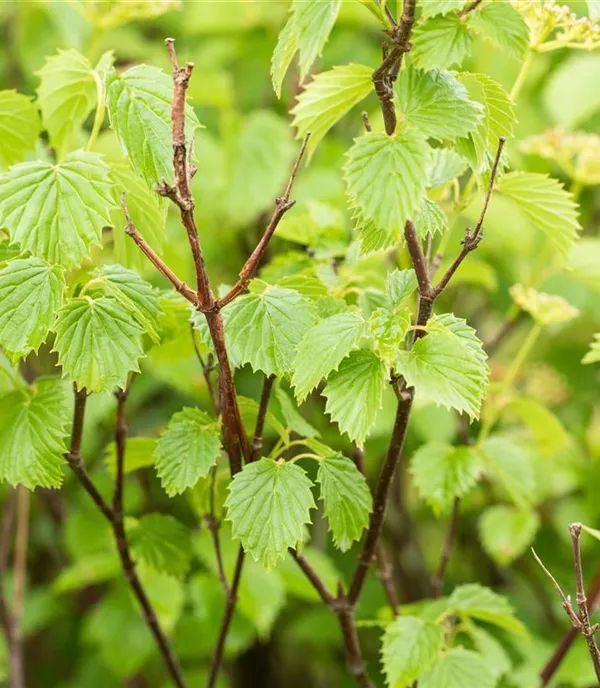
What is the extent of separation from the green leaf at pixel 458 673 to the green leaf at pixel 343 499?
219 mm

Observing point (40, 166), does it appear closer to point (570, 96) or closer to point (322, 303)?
point (322, 303)

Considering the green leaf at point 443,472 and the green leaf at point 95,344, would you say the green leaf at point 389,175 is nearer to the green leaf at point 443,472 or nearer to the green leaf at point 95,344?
the green leaf at point 95,344

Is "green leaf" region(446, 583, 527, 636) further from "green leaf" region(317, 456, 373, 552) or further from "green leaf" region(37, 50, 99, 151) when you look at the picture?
"green leaf" region(37, 50, 99, 151)

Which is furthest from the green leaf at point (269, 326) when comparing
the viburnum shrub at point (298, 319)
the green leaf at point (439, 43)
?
the green leaf at point (439, 43)

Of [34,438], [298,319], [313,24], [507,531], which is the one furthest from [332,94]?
[507,531]

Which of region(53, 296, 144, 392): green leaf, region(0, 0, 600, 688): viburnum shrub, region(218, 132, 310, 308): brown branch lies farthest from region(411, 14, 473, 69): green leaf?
region(53, 296, 144, 392): green leaf

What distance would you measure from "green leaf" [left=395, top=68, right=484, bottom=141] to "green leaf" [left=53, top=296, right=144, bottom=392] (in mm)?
297

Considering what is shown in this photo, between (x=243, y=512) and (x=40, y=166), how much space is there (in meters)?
0.35

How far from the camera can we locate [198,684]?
1.82 meters

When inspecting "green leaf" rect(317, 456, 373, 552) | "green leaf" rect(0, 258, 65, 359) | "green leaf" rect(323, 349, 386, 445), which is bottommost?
"green leaf" rect(317, 456, 373, 552)

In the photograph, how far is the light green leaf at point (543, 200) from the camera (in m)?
0.88

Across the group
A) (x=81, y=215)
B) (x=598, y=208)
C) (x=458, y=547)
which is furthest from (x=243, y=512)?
(x=598, y=208)

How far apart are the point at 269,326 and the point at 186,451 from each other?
0.53 feet

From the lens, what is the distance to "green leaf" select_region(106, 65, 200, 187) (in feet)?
2.33
